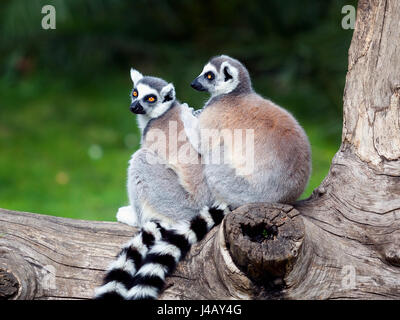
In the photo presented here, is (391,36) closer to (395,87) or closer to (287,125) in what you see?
A: (395,87)

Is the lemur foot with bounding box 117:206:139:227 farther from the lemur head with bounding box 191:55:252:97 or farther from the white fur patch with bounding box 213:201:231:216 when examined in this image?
the lemur head with bounding box 191:55:252:97

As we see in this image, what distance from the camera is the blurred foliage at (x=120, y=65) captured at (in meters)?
7.09

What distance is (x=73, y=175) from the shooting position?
6684 mm

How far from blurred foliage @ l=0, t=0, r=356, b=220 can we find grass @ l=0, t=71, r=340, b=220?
0.01m

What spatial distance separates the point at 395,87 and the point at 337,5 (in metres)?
4.70

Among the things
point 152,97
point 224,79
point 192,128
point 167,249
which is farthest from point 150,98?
point 167,249

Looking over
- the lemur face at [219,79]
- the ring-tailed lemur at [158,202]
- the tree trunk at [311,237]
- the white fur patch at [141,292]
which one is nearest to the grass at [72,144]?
the ring-tailed lemur at [158,202]

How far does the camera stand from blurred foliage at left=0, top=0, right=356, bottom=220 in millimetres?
7090

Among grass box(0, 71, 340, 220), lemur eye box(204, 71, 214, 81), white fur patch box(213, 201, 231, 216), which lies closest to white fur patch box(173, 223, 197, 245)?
white fur patch box(213, 201, 231, 216)

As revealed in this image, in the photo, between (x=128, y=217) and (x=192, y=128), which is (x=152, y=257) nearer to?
(x=128, y=217)

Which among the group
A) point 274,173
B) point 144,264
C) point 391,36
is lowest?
point 144,264

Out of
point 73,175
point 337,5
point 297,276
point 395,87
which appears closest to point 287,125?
point 395,87

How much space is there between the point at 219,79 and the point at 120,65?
533cm

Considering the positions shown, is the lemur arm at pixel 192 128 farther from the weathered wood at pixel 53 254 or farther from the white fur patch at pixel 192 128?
the weathered wood at pixel 53 254
